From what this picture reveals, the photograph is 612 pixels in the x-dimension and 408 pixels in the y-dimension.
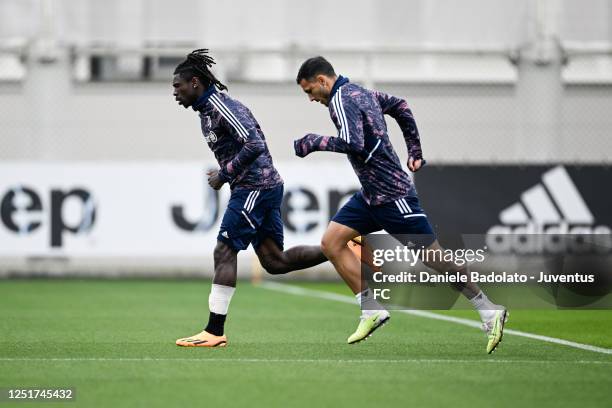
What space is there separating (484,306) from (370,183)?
46.1 inches

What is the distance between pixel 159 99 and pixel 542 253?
742 centimetres

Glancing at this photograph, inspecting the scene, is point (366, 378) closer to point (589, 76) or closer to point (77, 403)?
A: point (77, 403)

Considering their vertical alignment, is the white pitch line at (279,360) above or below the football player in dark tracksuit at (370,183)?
below

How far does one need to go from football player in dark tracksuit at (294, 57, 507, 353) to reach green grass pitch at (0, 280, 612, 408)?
34cm

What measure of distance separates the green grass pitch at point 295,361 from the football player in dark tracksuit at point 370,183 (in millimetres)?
339

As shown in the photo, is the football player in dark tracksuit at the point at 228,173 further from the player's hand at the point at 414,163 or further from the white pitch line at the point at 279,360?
the player's hand at the point at 414,163

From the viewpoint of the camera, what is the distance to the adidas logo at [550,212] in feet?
57.9

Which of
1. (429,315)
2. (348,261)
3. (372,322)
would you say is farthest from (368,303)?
(429,315)

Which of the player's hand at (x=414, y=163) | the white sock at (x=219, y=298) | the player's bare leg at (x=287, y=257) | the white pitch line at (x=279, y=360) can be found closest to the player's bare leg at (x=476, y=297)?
the white pitch line at (x=279, y=360)

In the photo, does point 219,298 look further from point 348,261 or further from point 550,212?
point 550,212

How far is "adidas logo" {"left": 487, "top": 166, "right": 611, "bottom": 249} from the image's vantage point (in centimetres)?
1764

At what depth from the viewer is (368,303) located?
913 centimetres

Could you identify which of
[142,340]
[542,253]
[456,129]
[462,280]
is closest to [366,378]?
[462,280]

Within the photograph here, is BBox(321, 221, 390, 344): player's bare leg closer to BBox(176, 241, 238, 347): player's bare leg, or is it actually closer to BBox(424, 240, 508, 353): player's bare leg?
BBox(424, 240, 508, 353): player's bare leg
